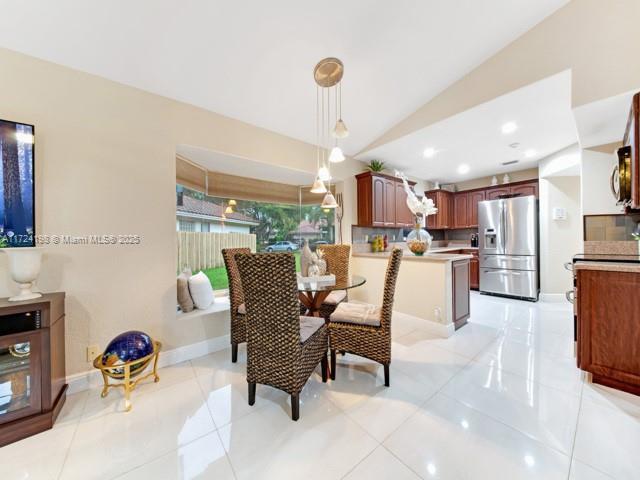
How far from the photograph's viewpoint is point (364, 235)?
443 cm

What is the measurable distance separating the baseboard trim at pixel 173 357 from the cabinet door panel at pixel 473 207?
5.54m

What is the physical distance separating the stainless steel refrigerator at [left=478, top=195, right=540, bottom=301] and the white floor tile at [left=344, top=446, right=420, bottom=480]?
14.6 ft

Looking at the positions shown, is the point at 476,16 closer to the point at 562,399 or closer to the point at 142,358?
the point at 562,399

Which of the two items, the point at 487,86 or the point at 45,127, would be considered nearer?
the point at 45,127

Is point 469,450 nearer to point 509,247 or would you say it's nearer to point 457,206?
point 509,247

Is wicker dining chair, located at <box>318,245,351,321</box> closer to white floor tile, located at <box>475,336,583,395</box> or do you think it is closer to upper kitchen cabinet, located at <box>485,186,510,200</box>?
white floor tile, located at <box>475,336,583,395</box>

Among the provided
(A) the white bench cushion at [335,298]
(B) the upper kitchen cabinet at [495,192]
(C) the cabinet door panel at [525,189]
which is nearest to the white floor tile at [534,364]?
(A) the white bench cushion at [335,298]

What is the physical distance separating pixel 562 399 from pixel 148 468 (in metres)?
2.71

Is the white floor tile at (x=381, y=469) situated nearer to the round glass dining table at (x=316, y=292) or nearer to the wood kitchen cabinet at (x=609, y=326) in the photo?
the round glass dining table at (x=316, y=292)

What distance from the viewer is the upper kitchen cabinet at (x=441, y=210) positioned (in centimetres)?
563

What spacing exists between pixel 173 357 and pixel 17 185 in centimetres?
181

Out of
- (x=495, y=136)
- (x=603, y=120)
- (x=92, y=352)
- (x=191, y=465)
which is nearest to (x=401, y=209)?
(x=495, y=136)

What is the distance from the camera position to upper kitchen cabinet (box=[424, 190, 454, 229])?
222 inches

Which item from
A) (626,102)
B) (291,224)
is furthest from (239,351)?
(626,102)
